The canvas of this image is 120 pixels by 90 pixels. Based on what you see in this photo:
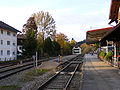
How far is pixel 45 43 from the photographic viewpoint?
6894cm

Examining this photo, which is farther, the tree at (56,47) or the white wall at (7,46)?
the tree at (56,47)

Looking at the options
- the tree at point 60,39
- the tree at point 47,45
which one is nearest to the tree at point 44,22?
the tree at point 47,45

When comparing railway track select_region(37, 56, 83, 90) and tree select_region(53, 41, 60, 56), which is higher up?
tree select_region(53, 41, 60, 56)

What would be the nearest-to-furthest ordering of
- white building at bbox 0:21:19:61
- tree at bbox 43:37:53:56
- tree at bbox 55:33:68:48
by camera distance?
white building at bbox 0:21:19:61, tree at bbox 43:37:53:56, tree at bbox 55:33:68:48

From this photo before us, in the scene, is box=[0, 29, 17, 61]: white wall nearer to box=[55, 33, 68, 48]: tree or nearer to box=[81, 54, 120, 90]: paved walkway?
box=[81, 54, 120, 90]: paved walkway

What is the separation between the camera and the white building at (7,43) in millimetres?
45600

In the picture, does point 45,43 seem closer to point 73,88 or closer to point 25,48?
point 25,48

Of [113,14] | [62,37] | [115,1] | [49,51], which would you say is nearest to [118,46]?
[113,14]

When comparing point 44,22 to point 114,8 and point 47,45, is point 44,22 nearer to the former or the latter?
point 47,45

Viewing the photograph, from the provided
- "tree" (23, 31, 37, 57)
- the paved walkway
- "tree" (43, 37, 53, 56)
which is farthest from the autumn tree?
the paved walkway

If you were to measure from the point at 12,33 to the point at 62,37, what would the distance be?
4080 cm

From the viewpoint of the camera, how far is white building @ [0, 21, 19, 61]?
45600mm

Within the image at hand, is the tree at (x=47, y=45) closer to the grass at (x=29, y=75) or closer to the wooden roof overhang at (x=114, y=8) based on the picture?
the wooden roof overhang at (x=114, y=8)

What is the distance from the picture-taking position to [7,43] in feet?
162
